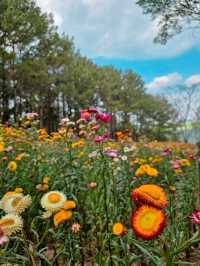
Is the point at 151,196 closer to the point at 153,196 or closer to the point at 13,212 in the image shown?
the point at 153,196

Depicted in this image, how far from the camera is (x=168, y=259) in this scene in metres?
0.88

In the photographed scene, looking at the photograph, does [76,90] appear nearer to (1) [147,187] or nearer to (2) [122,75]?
(2) [122,75]

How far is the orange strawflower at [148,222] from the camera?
76 centimetres

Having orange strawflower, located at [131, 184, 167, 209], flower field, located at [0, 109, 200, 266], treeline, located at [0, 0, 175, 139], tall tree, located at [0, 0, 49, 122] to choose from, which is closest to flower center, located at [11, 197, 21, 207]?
flower field, located at [0, 109, 200, 266]

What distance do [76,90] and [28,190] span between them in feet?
83.3

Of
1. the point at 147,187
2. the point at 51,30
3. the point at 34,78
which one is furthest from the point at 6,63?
the point at 147,187

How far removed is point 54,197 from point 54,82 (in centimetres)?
2623

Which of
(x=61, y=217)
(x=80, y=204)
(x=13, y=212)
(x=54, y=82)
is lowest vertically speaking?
(x=80, y=204)

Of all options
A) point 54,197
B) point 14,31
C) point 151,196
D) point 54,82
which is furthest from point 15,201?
point 54,82

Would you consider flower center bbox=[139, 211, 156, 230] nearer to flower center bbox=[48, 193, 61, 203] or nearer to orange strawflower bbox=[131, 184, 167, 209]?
orange strawflower bbox=[131, 184, 167, 209]

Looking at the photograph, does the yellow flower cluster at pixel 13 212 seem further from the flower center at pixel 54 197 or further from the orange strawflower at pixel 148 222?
the orange strawflower at pixel 148 222

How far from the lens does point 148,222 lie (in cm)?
78

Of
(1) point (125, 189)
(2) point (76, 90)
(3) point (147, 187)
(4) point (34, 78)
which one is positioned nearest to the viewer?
(3) point (147, 187)

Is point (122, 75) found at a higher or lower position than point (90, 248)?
higher
